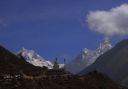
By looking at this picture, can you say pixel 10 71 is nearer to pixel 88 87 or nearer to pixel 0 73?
pixel 0 73

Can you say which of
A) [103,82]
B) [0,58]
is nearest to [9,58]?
[0,58]

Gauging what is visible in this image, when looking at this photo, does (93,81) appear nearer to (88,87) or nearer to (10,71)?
(88,87)

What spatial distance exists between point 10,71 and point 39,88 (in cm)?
2372

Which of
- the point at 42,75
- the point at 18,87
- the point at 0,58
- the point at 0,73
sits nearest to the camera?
the point at 18,87

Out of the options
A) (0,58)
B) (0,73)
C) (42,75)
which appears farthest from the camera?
(0,58)

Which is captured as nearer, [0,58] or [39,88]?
[39,88]

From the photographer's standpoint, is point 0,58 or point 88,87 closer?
point 88,87

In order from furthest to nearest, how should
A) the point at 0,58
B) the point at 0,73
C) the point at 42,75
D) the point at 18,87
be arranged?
the point at 0,58 < the point at 42,75 < the point at 0,73 < the point at 18,87

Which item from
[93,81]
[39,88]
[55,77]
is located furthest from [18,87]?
[93,81]

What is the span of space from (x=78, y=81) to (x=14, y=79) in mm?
31865

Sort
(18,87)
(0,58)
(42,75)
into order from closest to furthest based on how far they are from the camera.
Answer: (18,87) < (42,75) < (0,58)

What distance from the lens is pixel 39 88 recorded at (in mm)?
149625

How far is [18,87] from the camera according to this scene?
146750mm

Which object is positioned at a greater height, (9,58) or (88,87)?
(9,58)
